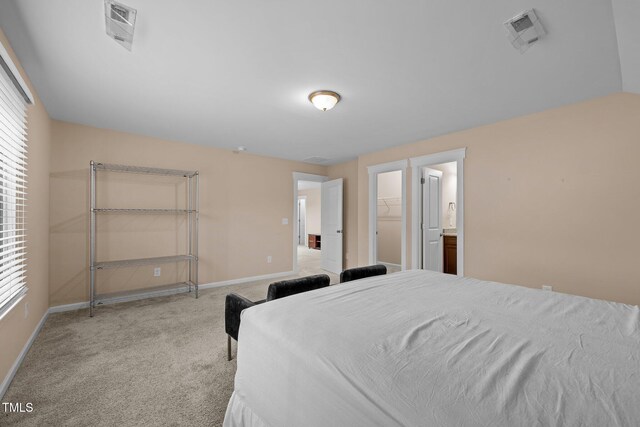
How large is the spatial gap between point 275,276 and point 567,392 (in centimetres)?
479

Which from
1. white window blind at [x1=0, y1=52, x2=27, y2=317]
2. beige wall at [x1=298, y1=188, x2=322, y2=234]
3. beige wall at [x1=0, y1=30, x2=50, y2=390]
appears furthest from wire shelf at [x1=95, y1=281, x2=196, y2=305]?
beige wall at [x1=298, y1=188, x2=322, y2=234]

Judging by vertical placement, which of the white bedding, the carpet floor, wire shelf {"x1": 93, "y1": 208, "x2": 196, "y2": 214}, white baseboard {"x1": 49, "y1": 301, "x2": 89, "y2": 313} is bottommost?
the carpet floor

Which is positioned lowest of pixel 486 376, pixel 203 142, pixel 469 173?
pixel 486 376

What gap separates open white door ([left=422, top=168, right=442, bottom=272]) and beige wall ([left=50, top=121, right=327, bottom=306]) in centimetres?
251

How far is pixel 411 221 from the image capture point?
4.29 metres

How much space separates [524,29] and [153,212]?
4517 mm

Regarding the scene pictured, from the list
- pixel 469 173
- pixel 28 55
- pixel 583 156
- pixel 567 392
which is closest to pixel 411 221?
pixel 469 173

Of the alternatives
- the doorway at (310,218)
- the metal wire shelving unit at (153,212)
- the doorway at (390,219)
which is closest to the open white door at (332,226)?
the doorway at (390,219)

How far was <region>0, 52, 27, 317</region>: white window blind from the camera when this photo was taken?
1.86m

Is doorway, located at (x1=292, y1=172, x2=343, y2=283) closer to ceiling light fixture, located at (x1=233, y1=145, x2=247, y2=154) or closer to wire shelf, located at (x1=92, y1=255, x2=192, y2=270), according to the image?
ceiling light fixture, located at (x1=233, y1=145, x2=247, y2=154)

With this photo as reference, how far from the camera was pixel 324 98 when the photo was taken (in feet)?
8.45

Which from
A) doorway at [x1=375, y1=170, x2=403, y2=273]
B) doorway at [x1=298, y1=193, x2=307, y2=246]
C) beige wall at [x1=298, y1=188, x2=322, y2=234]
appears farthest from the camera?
doorway at [x1=298, y1=193, x2=307, y2=246]

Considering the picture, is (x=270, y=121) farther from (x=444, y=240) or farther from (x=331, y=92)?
(x=444, y=240)

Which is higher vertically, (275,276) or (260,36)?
(260,36)
